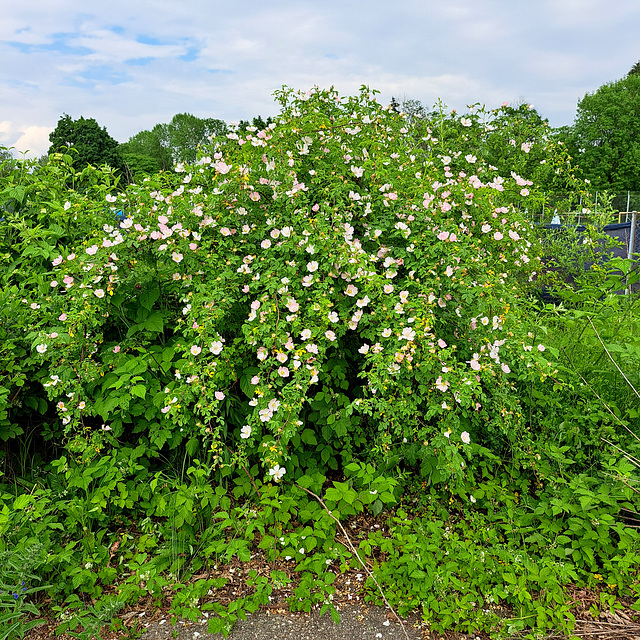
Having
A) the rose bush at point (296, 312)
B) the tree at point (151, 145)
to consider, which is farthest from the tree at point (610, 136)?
the rose bush at point (296, 312)

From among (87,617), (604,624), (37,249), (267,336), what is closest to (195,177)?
(37,249)

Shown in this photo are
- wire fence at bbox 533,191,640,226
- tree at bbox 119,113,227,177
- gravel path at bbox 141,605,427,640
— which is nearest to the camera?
gravel path at bbox 141,605,427,640

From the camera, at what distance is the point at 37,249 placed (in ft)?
9.19

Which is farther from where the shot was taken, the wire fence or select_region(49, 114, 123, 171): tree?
select_region(49, 114, 123, 171): tree

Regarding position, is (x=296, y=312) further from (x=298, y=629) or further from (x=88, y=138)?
(x=88, y=138)

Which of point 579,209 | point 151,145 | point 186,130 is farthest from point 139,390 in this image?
point 186,130

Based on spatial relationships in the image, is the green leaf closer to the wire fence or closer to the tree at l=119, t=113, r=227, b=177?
the wire fence

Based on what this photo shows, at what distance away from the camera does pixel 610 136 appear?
34.3m

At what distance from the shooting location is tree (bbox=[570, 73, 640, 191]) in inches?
1266

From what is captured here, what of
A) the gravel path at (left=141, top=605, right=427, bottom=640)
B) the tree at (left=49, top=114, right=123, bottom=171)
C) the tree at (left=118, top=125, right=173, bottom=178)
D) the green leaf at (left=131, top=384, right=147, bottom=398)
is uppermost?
the tree at (left=118, top=125, right=173, bottom=178)

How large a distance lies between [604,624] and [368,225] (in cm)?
206

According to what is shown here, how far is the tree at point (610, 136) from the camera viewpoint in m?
32.2

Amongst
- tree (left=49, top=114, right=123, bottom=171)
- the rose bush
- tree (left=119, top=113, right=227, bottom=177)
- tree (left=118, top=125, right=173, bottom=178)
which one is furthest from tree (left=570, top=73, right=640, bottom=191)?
the rose bush

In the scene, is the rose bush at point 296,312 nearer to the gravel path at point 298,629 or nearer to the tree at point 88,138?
the gravel path at point 298,629
